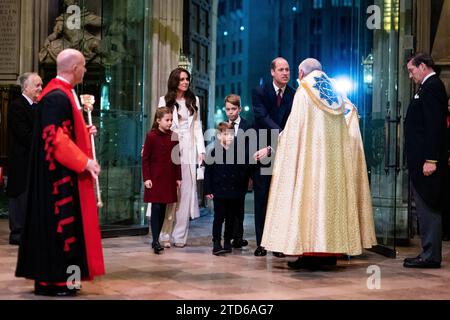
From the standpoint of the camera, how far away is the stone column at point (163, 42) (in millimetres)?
11531

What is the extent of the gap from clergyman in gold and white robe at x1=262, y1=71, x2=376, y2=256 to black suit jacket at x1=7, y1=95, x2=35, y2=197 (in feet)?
9.73

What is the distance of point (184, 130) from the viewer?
850 cm

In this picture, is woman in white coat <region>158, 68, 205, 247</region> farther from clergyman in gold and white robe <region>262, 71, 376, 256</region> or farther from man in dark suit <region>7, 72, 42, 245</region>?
clergyman in gold and white robe <region>262, 71, 376, 256</region>

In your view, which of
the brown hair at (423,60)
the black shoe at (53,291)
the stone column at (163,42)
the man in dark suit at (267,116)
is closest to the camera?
the black shoe at (53,291)

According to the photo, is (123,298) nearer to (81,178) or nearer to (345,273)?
(81,178)

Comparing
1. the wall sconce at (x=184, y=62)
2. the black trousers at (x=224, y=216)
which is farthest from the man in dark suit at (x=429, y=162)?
the wall sconce at (x=184, y=62)

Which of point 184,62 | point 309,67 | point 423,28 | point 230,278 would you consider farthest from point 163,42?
point 230,278

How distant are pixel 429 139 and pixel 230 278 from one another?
7.47ft

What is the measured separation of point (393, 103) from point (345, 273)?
234 centimetres

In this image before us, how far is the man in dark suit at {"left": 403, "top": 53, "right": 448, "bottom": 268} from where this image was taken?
704 cm

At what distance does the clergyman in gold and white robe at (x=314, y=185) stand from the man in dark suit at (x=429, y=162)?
2.19 ft

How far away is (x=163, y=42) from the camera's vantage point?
11703 mm

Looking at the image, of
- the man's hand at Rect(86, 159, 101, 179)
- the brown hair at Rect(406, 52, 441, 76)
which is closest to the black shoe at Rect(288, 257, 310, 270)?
the brown hair at Rect(406, 52, 441, 76)

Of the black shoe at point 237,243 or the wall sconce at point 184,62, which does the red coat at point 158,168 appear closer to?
the black shoe at point 237,243
